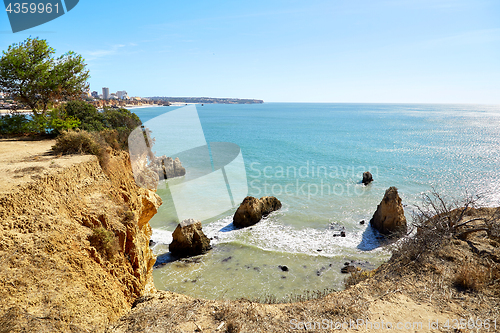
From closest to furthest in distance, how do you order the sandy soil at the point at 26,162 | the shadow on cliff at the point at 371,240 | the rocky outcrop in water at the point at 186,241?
the sandy soil at the point at 26,162, the rocky outcrop in water at the point at 186,241, the shadow on cliff at the point at 371,240

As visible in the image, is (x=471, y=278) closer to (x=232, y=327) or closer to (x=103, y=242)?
(x=232, y=327)

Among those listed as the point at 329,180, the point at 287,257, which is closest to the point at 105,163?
the point at 287,257

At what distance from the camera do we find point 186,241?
1571 cm

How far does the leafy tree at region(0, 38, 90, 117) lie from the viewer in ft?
46.8

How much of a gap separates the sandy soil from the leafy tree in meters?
4.46

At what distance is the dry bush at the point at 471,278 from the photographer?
6.61 metres

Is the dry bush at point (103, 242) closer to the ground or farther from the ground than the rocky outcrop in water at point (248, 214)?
farther from the ground

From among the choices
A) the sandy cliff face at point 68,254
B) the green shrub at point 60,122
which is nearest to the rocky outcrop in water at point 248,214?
the sandy cliff face at point 68,254

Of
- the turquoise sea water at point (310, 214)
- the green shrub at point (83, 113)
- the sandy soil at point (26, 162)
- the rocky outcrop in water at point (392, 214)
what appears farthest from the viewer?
the rocky outcrop in water at point (392, 214)

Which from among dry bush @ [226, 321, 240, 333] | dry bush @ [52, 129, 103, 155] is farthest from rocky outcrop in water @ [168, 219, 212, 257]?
dry bush @ [226, 321, 240, 333]

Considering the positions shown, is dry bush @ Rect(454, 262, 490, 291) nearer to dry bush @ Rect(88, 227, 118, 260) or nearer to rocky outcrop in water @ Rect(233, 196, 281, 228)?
dry bush @ Rect(88, 227, 118, 260)

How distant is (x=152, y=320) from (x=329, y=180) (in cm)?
2761

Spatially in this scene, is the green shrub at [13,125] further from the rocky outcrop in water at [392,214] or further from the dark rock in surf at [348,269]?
the rocky outcrop in water at [392,214]

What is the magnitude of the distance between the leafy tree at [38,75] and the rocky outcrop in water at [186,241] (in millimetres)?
10797
